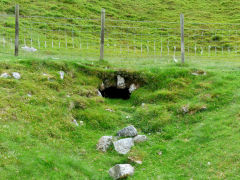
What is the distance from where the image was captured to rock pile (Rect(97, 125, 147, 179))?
9.98 metres

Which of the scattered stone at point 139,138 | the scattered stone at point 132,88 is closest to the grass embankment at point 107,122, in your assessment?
the scattered stone at point 139,138

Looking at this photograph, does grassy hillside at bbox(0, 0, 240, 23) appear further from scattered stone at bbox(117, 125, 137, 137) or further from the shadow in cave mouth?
scattered stone at bbox(117, 125, 137, 137)

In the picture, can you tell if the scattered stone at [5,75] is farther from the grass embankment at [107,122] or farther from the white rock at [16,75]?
the grass embankment at [107,122]

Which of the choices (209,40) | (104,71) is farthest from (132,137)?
(209,40)

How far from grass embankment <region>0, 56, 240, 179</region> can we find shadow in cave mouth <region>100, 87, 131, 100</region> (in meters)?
0.91

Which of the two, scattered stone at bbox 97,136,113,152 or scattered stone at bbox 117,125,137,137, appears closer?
scattered stone at bbox 97,136,113,152

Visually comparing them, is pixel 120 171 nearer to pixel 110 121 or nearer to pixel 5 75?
pixel 110 121

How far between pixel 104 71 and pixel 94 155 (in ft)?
23.2

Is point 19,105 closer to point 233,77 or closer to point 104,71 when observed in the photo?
point 104,71

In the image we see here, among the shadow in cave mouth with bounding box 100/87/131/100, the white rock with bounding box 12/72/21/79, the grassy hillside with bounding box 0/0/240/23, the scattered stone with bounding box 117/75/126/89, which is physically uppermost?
the grassy hillside with bounding box 0/0/240/23

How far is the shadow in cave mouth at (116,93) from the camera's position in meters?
17.4

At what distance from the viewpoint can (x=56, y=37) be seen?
130ft

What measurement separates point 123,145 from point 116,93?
6.43 meters

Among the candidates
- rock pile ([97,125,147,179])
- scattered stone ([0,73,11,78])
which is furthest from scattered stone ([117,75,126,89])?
scattered stone ([0,73,11,78])
